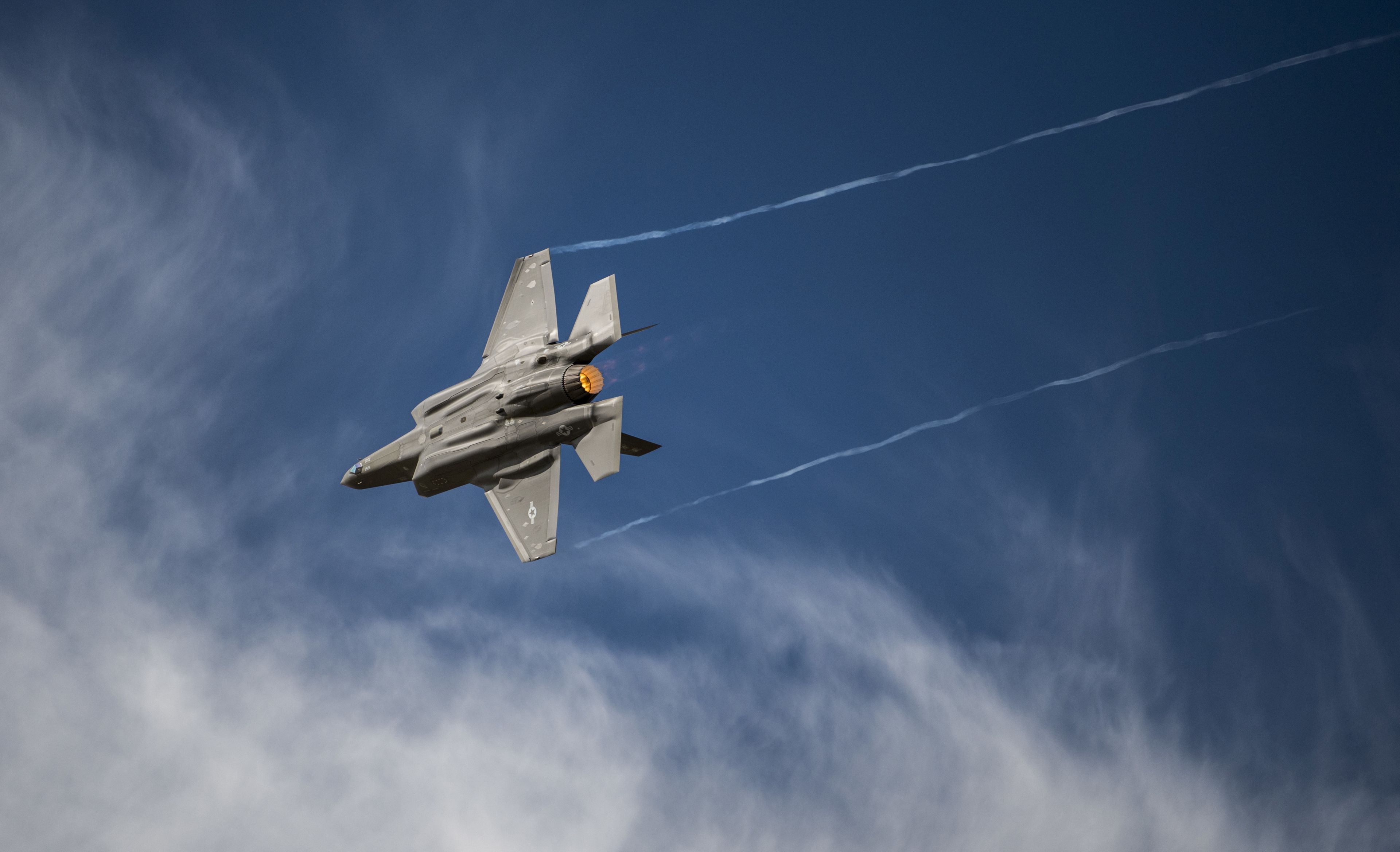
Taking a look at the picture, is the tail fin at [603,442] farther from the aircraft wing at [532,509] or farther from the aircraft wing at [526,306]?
the aircraft wing at [526,306]

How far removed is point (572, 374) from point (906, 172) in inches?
541

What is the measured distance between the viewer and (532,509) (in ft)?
99.3

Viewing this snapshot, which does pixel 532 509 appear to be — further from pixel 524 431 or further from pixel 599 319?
pixel 599 319

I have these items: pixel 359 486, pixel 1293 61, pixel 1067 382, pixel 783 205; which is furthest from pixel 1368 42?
pixel 359 486

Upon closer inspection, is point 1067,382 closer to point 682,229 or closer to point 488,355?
point 682,229

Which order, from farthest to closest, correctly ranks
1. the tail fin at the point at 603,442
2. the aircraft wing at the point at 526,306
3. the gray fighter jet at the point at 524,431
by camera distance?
the aircraft wing at the point at 526,306, the gray fighter jet at the point at 524,431, the tail fin at the point at 603,442

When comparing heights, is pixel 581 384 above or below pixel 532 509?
above

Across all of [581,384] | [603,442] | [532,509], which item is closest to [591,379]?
[581,384]

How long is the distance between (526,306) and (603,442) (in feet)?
24.9

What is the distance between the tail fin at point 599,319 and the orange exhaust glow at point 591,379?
0.66m

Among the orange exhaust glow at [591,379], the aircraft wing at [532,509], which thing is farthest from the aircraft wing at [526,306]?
the aircraft wing at [532,509]

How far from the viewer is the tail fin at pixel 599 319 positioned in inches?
1219

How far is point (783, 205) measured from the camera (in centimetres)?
3506

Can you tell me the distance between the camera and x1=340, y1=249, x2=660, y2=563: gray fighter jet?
1176 inches
